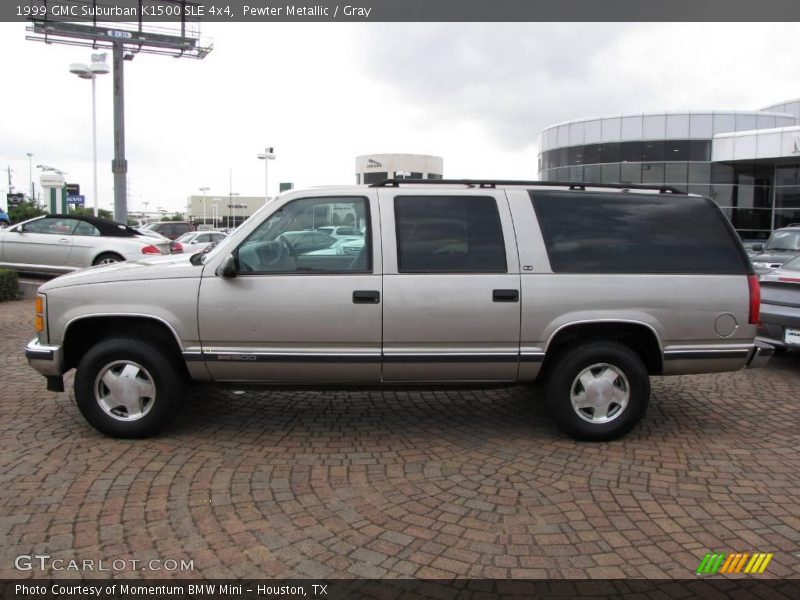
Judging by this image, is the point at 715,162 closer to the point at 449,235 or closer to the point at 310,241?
the point at 449,235

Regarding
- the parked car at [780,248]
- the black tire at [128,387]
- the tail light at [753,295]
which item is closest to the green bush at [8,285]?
the black tire at [128,387]

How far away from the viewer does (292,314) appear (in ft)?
14.0

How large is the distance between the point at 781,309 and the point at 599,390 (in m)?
3.59

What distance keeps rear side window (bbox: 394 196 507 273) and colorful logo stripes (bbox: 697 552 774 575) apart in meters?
2.18

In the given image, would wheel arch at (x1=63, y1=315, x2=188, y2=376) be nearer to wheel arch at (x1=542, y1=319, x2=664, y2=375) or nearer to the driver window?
the driver window

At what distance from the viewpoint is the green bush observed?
37.7 feet

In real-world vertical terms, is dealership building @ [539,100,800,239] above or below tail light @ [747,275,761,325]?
above

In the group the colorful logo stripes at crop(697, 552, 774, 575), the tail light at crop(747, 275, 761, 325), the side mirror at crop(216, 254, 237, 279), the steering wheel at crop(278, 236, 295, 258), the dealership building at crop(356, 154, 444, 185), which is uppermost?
the dealership building at crop(356, 154, 444, 185)

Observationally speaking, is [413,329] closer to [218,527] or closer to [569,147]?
[218,527]

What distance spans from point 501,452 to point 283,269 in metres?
2.05

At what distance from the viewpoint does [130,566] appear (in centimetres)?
291

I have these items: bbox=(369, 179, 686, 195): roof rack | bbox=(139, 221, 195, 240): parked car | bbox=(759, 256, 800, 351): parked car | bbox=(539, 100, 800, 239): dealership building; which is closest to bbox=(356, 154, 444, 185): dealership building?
bbox=(539, 100, 800, 239): dealership building

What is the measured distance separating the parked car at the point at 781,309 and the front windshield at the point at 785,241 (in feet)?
27.1
